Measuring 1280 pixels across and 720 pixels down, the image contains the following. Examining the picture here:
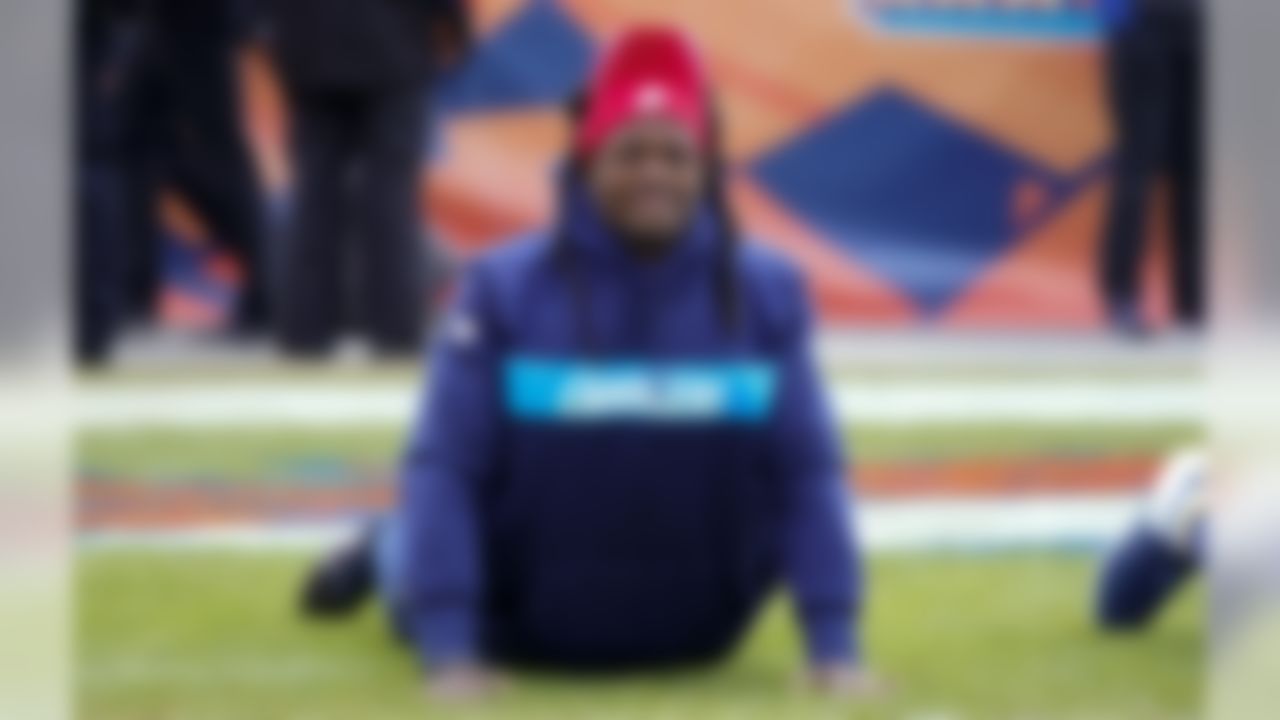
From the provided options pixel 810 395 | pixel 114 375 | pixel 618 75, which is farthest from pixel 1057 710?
pixel 114 375

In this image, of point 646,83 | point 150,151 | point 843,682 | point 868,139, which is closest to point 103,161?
point 150,151

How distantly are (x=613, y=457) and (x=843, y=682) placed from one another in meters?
0.24

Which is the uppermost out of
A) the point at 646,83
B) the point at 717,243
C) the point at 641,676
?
the point at 646,83

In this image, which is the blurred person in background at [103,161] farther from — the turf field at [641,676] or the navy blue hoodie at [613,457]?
the navy blue hoodie at [613,457]

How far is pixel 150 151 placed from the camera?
7.55 ft

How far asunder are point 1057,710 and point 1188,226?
371 mm

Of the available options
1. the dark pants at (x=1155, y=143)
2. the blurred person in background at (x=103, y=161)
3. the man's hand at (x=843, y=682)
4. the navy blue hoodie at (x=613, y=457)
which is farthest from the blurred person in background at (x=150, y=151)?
the dark pants at (x=1155, y=143)

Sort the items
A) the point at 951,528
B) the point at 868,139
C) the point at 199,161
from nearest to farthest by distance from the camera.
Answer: the point at 199,161 → the point at 868,139 → the point at 951,528

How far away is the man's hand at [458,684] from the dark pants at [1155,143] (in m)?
0.54

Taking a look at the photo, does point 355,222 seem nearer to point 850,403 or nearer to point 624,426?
point 624,426

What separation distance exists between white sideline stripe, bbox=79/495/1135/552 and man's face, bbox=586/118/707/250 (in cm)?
35

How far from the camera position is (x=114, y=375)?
2227 millimetres

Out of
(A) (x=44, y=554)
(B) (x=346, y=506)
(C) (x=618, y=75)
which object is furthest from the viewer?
(B) (x=346, y=506)

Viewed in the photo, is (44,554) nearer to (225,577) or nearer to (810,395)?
(225,577)
